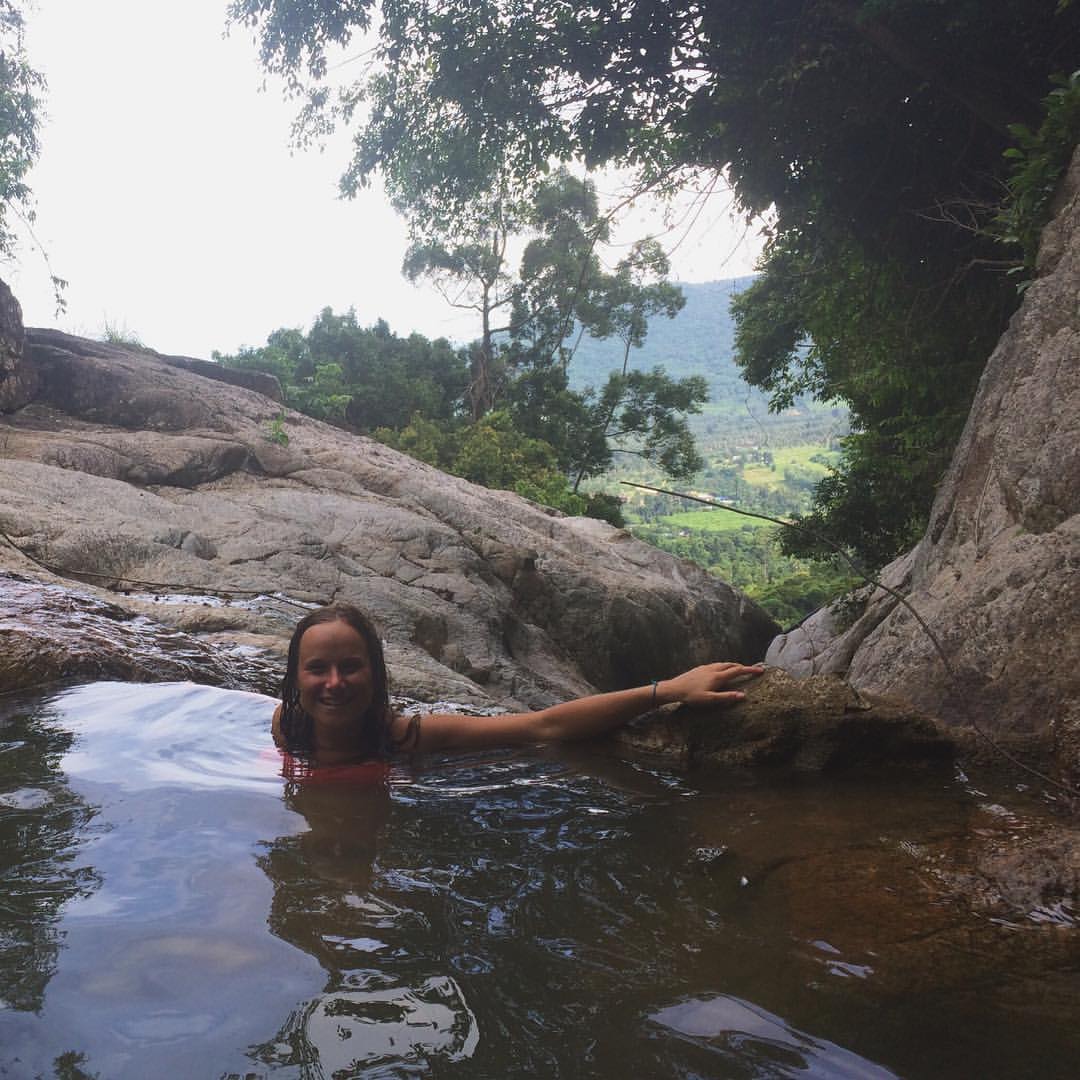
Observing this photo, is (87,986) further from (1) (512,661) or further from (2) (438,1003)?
(1) (512,661)

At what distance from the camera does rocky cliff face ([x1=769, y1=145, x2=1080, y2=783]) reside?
382 cm

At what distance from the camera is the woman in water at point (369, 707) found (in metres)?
3.63

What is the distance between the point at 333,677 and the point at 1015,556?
3.52m

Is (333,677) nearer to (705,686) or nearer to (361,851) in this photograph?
(361,851)

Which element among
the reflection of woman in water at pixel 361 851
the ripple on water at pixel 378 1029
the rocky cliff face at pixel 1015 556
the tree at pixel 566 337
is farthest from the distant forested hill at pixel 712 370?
the ripple on water at pixel 378 1029

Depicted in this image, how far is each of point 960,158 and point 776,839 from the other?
7592mm

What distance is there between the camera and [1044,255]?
19.7 ft

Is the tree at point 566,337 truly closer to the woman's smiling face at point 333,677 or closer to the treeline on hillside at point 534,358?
the treeline on hillside at point 534,358

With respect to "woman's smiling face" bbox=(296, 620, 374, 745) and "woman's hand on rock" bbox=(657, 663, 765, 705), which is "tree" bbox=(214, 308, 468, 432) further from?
"woman's hand on rock" bbox=(657, 663, 765, 705)

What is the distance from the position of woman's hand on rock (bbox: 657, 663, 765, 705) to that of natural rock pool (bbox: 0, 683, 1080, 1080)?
0.33 metres

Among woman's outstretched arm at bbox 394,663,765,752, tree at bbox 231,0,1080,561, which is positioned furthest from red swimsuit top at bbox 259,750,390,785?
tree at bbox 231,0,1080,561

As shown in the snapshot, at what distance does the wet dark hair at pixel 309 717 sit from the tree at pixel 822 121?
5.89 metres

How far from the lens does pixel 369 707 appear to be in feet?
12.4

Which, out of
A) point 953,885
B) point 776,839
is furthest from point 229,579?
point 953,885
